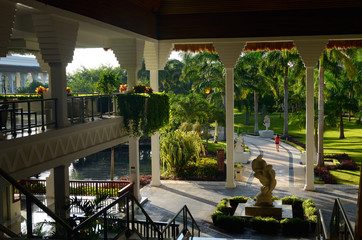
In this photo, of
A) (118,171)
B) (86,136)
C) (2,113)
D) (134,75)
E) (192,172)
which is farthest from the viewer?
(118,171)

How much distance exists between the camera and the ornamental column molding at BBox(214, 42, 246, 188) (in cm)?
1945

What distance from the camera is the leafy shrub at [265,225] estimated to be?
14477mm

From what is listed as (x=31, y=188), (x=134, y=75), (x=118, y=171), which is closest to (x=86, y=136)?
(x=134, y=75)

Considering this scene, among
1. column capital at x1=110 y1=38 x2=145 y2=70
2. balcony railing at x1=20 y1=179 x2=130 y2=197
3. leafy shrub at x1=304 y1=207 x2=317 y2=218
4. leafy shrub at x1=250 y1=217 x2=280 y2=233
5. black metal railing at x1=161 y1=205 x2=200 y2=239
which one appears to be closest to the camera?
black metal railing at x1=161 y1=205 x2=200 y2=239

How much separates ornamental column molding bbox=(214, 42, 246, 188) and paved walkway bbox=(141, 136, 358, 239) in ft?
3.65

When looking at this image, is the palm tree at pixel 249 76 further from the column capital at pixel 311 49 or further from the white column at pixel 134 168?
the white column at pixel 134 168

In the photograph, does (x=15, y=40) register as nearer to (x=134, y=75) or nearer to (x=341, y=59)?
(x=134, y=75)

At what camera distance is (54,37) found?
11.1 meters

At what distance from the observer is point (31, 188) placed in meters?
18.7

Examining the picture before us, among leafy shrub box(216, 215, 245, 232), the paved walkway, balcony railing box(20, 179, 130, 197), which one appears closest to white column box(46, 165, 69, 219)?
the paved walkway

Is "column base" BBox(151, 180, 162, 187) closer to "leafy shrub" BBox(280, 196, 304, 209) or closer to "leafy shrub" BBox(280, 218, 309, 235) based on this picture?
"leafy shrub" BBox(280, 196, 304, 209)

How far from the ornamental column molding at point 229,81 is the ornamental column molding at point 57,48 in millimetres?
9085

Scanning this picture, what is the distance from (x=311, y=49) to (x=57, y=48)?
11.3m

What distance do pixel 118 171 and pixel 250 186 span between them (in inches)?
456
